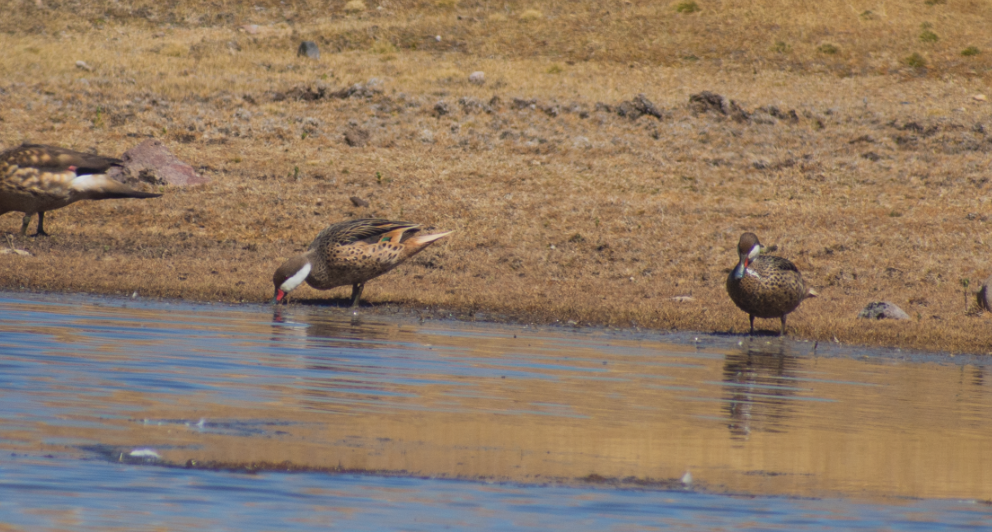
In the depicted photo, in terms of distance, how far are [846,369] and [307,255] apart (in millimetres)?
6162

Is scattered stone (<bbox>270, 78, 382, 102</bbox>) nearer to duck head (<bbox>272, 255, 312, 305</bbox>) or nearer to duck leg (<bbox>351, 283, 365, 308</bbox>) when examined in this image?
duck leg (<bbox>351, 283, 365, 308</bbox>)

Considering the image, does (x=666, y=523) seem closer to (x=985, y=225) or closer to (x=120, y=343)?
(x=120, y=343)

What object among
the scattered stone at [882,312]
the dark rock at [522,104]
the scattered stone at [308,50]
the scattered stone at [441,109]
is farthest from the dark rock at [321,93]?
the scattered stone at [882,312]

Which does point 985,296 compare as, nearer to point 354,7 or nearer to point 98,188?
point 98,188

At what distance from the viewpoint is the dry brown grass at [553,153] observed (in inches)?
653

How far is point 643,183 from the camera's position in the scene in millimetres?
24828

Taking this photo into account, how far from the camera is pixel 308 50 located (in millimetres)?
40844

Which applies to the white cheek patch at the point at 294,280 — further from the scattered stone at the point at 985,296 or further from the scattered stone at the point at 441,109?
the scattered stone at the point at 441,109

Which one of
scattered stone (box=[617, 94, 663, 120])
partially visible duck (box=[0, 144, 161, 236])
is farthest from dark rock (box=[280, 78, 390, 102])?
partially visible duck (box=[0, 144, 161, 236])

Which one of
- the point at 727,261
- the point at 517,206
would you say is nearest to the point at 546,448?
the point at 727,261

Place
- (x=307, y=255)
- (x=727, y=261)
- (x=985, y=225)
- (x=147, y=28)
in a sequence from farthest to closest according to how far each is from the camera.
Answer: (x=147, y=28)
(x=985, y=225)
(x=727, y=261)
(x=307, y=255)

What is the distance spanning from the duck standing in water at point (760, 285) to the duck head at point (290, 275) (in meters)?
4.75

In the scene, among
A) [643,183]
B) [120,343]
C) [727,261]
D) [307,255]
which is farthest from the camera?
[643,183]

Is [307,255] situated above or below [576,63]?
below
